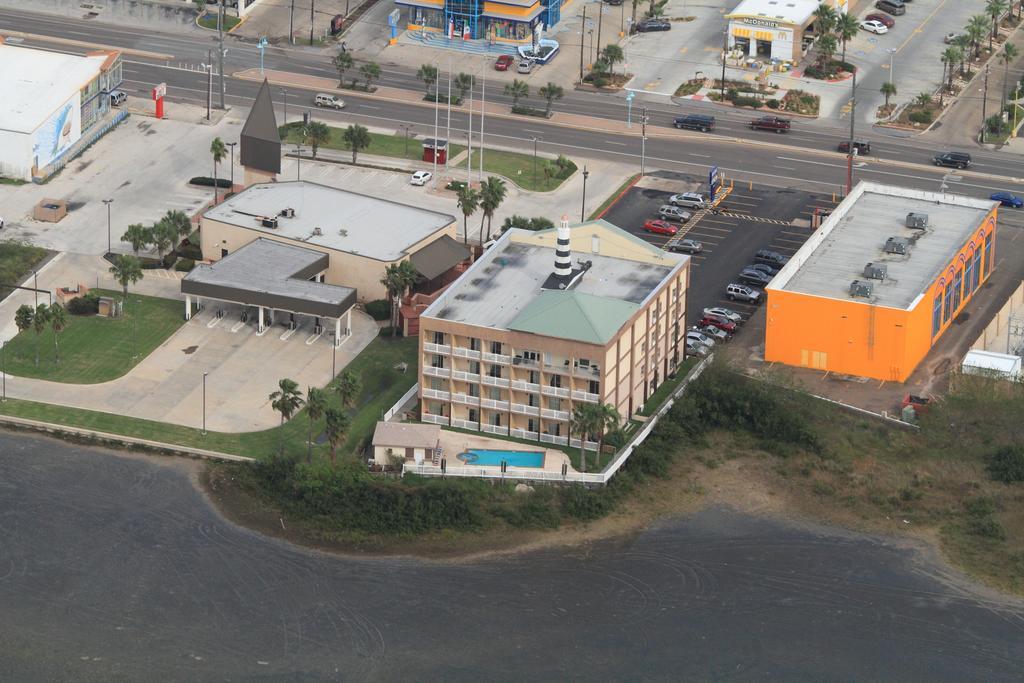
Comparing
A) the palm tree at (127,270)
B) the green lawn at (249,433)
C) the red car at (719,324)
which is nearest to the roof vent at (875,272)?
the red car at (719,324)

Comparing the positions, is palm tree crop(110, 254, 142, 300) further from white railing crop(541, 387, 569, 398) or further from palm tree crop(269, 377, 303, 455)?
white railing crop(541, 387, 569, 398)

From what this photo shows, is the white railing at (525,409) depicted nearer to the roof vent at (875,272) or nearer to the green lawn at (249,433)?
the green lawn at (249,433)

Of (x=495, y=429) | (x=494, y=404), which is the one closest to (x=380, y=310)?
(x=494, y=404)

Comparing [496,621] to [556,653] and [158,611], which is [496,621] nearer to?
[556,653]

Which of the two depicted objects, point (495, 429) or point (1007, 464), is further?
point (495, 429)

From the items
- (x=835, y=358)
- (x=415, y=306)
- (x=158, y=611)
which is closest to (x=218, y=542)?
(x=158, y=611)

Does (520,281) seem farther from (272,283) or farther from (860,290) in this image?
(860,290)
